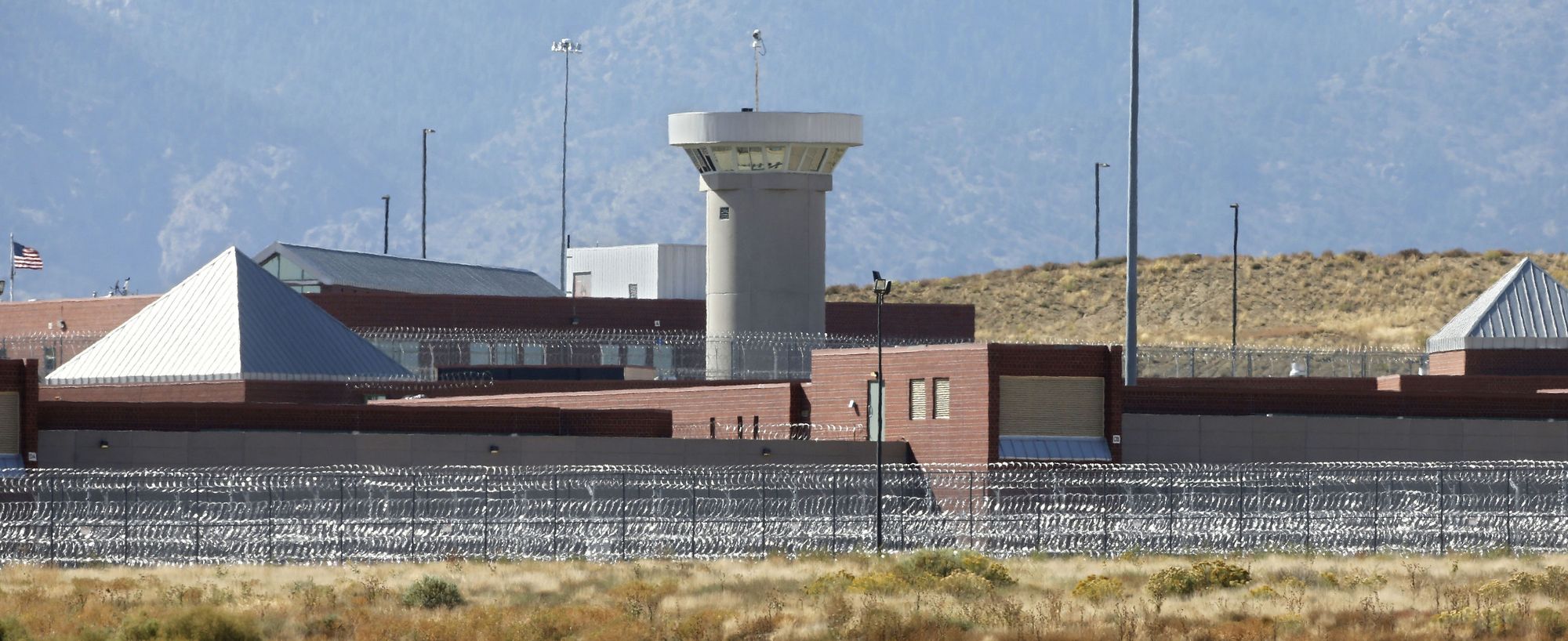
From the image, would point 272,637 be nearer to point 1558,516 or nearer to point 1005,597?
point 1005,597

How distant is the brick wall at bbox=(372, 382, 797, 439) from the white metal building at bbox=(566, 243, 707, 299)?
26.7 m

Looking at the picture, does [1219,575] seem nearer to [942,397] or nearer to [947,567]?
[947,567]

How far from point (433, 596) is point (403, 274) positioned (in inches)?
2021

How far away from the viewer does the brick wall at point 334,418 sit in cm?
4662

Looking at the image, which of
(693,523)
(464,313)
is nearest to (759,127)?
(464,313)

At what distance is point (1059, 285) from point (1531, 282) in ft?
184

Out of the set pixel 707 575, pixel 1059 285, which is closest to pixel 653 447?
pixel 707 575

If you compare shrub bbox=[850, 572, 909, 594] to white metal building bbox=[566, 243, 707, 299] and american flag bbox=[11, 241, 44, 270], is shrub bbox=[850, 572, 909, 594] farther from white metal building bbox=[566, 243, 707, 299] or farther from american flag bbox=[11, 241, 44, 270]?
american flag bbox=[11, 241, 44, 270]

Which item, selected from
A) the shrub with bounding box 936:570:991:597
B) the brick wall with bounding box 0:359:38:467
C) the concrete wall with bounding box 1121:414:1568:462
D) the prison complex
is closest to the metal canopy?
the prison complex

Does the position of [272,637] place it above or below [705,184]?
below

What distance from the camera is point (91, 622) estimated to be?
3195 cm

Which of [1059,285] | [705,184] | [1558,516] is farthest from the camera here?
[1059,285]

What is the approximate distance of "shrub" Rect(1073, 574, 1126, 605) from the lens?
34.2 m

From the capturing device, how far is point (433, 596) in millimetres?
33906
